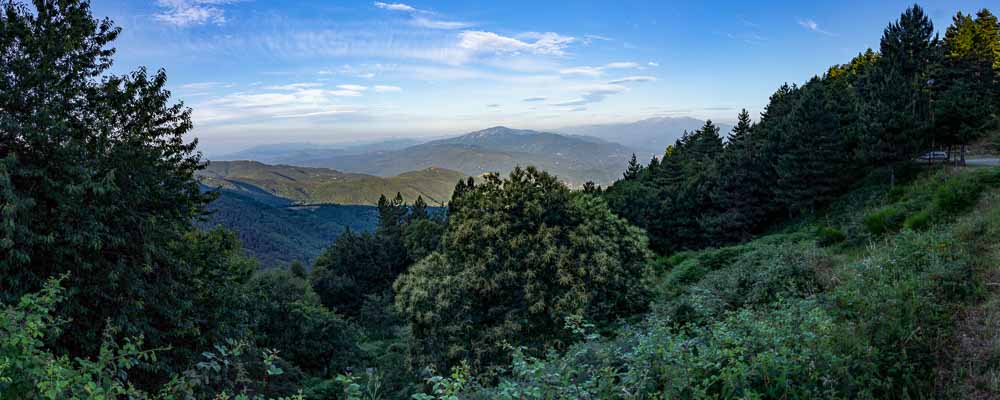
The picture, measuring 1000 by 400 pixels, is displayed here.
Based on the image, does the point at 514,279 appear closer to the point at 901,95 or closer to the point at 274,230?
the point at 901,95

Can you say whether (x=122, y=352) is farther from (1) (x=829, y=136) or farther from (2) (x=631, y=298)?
(1) (x=829, y=136)

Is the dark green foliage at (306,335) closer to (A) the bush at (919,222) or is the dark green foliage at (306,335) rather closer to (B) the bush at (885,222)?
(B) the bush at (885,222)

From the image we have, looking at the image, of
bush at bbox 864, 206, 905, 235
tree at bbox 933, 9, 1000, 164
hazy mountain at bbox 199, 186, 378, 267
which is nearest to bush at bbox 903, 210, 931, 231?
bush at bbox 864, 206, 905, 235

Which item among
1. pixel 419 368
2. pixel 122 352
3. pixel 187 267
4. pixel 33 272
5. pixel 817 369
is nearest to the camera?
pixel 122 352

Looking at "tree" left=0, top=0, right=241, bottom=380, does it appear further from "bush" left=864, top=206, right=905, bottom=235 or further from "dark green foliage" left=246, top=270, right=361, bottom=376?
"bush" left=864, top=206, right=905, bottom=235

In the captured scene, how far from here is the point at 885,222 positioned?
14.0 metres

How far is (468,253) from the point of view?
47.3 ft

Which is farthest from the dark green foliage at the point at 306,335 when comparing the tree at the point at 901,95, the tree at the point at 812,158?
the tree at the point at 901,95

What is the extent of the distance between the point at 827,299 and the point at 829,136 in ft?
88.3

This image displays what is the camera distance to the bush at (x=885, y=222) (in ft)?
45.0

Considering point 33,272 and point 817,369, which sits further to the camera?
point 33,272

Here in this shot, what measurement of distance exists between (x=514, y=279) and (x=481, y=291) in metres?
1.05

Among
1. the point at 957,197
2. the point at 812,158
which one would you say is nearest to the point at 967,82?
the point at 812,158

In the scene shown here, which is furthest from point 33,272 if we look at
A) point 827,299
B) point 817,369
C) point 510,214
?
point 827,299
